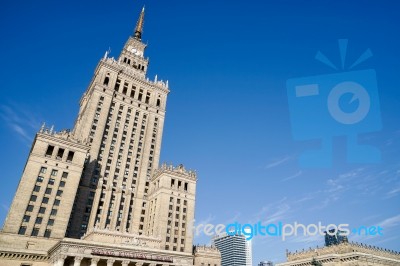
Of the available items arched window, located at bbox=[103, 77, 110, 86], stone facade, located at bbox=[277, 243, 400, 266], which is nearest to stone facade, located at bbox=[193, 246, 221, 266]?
stone facade, located at bbox=[277, 243, 400, 266]

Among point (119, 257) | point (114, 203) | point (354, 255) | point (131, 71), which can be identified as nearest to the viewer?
point (119, 257)

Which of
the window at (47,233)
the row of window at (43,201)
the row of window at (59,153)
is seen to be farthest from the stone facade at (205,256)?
the row of window at (59,153)

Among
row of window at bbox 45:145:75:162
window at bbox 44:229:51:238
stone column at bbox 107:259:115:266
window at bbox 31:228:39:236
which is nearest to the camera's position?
→ stone column at bbox 107:259:115:266

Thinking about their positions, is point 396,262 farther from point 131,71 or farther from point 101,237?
point 131,71

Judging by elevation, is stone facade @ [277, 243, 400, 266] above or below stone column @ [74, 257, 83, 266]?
above

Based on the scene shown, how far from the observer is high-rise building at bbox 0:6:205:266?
56688mm

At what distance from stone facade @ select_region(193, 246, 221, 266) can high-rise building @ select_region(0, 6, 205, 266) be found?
15.2 ft

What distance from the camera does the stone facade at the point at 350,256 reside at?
85.9m

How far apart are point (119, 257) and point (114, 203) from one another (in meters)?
27.0

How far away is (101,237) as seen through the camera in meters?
57.0

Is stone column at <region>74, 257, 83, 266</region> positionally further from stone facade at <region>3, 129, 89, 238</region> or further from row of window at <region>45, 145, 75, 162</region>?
row of window at <region>45, 145, 75, 162</region>

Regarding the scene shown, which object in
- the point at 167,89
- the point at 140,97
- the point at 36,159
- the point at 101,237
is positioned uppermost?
the point at 167,89

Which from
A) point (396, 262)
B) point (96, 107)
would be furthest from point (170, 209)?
point (396, 262)

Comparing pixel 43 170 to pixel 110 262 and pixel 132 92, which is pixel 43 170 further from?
pixel 132 92
